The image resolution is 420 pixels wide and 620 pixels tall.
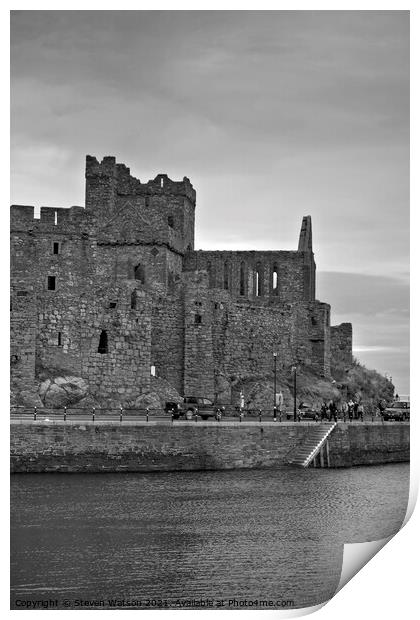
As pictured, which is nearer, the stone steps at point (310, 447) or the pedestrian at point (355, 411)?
the stone steps at point (310, 447)

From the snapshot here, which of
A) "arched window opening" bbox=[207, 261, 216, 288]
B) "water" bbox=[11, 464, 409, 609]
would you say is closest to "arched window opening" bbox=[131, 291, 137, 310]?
"water" bbox=[11, 464, 409, 609]

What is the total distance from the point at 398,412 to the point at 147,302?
25.6 feet

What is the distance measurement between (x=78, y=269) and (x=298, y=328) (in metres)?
9.14

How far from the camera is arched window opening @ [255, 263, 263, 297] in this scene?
4559 centimetres

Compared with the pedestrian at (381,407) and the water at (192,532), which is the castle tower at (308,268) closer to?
the pedestrian at (381,407)

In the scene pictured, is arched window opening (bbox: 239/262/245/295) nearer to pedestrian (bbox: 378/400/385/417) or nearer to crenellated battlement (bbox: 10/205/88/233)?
pedestrian (bbox: 378/400/385/417)

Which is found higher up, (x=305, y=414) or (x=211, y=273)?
(x=211, y=273)

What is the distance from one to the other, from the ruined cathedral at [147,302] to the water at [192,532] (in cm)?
558

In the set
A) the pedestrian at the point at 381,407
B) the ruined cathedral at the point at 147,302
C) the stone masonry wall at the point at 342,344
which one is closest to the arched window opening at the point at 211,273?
the ruined cathedral at the point at 147,302

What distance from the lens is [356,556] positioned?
16609 mm

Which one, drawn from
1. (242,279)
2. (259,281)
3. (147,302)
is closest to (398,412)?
(147,302)

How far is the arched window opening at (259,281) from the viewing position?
45.6 m

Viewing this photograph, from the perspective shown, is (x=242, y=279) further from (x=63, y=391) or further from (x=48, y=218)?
(x=63, y=391)
